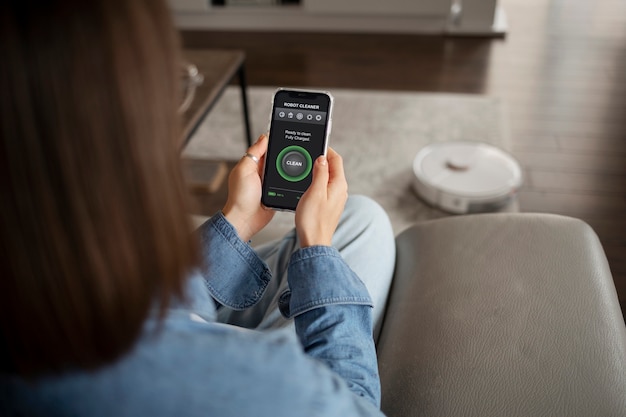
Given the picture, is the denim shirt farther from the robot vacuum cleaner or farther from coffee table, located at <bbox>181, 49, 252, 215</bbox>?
the robot vacuum cleaner

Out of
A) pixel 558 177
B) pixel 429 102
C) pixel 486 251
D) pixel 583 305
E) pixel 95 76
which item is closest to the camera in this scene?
pixel 95 76

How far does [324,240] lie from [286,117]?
0.94 feet

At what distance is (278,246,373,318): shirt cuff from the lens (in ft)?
2.36

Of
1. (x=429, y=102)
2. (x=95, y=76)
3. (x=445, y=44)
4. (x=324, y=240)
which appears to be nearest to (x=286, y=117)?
(x=324, y=240)

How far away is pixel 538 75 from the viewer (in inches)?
109

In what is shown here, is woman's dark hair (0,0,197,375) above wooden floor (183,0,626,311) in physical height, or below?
above

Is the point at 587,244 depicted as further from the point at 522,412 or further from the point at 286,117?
the point at 286,117

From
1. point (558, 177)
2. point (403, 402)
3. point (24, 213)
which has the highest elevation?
point (24, 213)

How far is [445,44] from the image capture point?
3.11 m

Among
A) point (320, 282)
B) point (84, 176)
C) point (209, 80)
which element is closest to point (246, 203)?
point (320, 282)

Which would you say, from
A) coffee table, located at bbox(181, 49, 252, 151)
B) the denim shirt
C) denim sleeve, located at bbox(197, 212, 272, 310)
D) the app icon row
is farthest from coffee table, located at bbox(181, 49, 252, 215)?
the denim shirt

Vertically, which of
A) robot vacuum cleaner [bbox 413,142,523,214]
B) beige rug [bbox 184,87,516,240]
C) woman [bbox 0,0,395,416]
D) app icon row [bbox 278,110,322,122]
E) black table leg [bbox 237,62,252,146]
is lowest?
beige rug [bbox 184,87,516,240]

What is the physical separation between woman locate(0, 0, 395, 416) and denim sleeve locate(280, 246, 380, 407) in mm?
156

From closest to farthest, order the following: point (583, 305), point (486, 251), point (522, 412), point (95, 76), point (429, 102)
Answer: point (95, 76) < point (522, 412) < point (583, 305) < point (486, 251) < point (429, 102)
